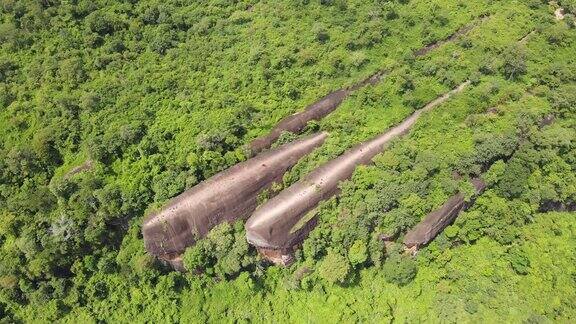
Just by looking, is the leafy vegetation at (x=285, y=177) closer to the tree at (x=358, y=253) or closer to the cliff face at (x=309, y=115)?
the tree at (x=358, y=253)

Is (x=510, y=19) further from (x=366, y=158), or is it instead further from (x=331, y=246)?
(x=331, y=246)

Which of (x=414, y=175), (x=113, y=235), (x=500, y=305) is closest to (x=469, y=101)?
(x=414, y=175)

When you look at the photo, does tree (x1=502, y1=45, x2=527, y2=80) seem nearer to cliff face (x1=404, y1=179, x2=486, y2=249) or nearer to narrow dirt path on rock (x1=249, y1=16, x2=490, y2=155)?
narrow dirt path on rock (x1=249, y1=16, x2=490, y2=155)

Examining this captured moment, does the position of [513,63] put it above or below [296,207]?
above

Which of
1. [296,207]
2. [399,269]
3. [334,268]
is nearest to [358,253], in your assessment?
[334,268]

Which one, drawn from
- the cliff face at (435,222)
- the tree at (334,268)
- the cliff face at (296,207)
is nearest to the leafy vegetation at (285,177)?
the tree at (334,268)

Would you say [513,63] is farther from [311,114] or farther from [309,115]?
[309,115]
